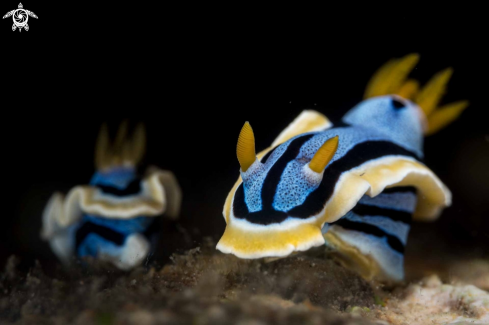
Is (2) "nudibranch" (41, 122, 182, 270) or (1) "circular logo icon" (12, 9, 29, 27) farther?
(1) "circular logo icon" (12, 9, 29, 27)

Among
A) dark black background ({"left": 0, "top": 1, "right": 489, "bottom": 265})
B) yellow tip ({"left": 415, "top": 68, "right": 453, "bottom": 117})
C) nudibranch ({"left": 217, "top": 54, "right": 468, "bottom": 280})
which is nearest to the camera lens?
nudibranch ({"left": 217, "top": 54, "right": 468, "bottom": 280})

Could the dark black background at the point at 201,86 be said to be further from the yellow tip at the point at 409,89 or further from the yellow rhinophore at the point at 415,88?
the yellow tip at the point at 409,89

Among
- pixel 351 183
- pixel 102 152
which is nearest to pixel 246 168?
pixel 351 183

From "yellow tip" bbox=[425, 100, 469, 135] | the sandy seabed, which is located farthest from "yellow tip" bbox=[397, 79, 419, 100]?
the sandy seabed

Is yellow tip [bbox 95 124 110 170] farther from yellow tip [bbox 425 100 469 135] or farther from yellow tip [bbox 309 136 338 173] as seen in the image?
yellow tip [bbox 425 100 469 135]

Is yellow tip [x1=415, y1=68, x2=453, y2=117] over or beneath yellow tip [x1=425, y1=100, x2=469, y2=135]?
over
